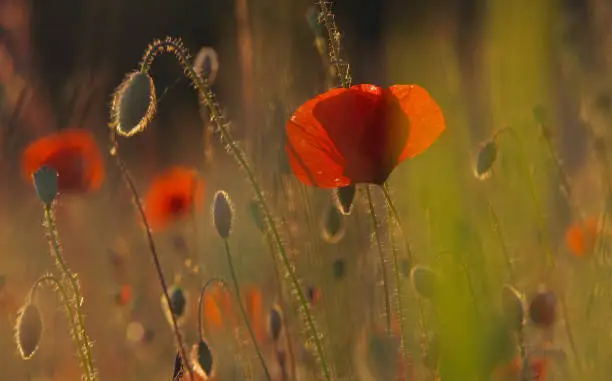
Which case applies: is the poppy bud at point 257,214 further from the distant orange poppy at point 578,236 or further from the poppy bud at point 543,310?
the distant orange poppy at point 578,236

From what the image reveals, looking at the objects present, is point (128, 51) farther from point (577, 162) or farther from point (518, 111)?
point (518, 111)

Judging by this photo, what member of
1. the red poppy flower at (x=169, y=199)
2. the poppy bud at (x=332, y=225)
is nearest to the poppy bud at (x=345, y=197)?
the poppy bud at (x=332, y=225)

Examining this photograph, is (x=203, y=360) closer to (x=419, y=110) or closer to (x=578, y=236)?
(x=419, y=110)

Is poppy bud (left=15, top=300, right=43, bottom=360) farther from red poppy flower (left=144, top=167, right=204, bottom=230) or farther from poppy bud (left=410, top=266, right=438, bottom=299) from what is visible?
red poppy flower (left=144, top=167, right=204, bottom=230)

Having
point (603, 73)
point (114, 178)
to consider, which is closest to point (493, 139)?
point (603, 73)

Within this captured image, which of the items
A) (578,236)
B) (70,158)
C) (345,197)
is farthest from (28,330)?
(578,236)

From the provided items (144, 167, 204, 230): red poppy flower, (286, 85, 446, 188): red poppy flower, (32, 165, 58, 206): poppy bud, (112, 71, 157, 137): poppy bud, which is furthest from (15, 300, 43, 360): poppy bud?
(144, 167, 204, 230): red poppy flower
